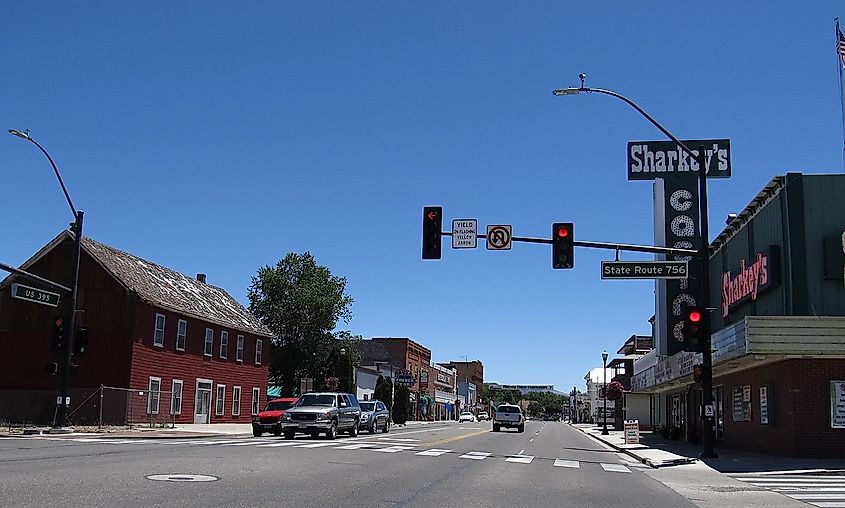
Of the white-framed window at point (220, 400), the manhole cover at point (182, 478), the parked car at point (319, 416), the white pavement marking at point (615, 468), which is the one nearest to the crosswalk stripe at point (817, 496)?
the white pavement marking at point (615, 468)

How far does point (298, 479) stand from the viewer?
15422 millimetres

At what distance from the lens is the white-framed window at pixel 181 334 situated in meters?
46.6

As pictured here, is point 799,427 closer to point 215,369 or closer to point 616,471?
point 616,471

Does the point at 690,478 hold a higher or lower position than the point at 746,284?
lower

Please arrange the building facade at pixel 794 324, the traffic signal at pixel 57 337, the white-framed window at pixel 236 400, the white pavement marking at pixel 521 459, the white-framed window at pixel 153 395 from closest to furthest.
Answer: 1. the building facade at pixel 794 324
2. the white pavement marking at pixel 521 459
3. the traffic signal at pixel 57 337
4. the white-framed window at pixel 153 395
5. the white-framed window at pixel 236 400

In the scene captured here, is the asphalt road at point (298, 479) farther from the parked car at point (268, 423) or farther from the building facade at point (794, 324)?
the parked car at point (268, 423)

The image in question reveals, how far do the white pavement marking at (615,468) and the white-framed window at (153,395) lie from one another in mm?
25839

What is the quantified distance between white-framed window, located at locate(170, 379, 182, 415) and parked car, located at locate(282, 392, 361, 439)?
1190 cm

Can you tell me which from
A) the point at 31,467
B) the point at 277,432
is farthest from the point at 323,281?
the point at 31,467

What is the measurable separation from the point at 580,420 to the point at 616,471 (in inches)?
4824

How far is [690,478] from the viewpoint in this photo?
20484mm

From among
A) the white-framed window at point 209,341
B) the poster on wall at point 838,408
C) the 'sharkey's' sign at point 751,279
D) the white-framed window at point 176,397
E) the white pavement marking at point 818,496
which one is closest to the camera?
the white pavement marking at point 818,496

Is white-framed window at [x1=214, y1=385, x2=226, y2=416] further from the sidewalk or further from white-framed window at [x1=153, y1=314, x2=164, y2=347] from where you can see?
the sidewalk

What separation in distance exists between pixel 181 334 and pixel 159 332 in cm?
239
